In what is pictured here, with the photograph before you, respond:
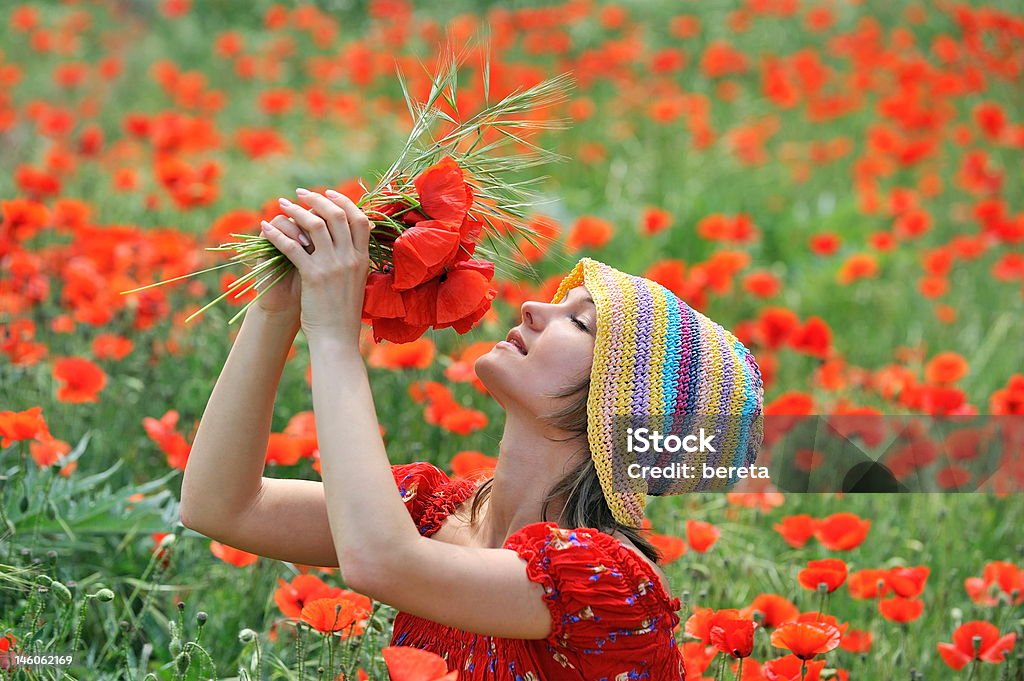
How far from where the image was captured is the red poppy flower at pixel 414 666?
1.71 m

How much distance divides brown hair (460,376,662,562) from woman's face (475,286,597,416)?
0.06 ft

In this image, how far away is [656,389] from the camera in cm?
216

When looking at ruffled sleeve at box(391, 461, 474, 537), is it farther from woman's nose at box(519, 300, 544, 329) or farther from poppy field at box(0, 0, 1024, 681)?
woman's nose at box(519, 300, 544, 329)

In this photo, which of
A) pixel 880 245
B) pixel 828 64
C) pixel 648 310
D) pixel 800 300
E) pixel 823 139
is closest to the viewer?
pixel 648 310

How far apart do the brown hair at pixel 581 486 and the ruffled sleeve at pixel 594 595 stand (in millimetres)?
105

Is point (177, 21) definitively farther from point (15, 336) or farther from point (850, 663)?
point (850, 663)

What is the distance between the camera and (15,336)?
3.39 meters

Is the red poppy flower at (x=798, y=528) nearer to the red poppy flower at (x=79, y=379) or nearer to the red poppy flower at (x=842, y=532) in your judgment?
the red poppy flower at (x=842, y=532)

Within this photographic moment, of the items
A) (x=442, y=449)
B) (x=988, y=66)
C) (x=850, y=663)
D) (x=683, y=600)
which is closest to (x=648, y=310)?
(x=683, y=600)

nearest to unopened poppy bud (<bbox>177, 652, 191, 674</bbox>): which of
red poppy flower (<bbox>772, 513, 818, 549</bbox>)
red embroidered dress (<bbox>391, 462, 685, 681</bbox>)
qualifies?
red embroidered dress (<bbox>391, 462, 685, 681</bbox>)

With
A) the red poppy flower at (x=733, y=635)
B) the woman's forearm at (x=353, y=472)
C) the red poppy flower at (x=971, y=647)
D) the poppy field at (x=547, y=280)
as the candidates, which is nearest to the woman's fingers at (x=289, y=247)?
the woman's forearm at (x=353, y=472)

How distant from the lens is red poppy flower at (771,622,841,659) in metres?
2.23

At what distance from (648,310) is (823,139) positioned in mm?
5503

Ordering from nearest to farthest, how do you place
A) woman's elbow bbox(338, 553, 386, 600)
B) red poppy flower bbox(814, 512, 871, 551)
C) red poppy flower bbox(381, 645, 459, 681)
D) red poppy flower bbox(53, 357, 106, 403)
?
red poppy flower bbox(381, 645, 459, 681) → woman's elbow bbox(338, 553, 386, 600) → red poppy flower bbox(814, 512, 871, 551) → red poppy flower bbox(53, 357, 106, 403)
